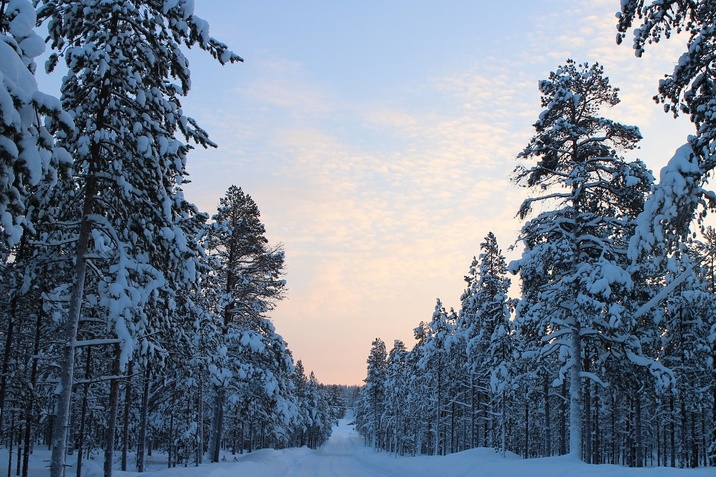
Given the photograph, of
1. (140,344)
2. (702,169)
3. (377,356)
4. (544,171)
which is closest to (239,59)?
(140,344)

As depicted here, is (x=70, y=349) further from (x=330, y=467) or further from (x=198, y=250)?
(x=330, y=467)

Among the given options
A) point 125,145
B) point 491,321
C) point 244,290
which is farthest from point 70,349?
point 491,321

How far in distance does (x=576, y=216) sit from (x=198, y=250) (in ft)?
43.8

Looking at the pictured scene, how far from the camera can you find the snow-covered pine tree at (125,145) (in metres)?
10.9

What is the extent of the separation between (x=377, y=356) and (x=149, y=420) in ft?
159

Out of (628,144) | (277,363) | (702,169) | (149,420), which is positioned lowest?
(149,420)

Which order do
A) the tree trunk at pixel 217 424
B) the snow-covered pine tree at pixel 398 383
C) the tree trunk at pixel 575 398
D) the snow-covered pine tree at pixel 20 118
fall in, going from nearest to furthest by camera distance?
the snow-covered pine tree at pixel 20 118
the tree trunk at pixel 575 398
the tree trunk at pixel 217 424
the snow-covered pine tree at pixel 398 383

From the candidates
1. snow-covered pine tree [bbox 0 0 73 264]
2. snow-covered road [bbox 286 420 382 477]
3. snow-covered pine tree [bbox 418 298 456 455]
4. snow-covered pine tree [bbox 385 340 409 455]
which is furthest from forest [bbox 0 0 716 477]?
snow-covered pine tree [bbox 385 340 409 455]

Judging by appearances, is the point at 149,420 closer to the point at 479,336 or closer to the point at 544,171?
the point at 479,336

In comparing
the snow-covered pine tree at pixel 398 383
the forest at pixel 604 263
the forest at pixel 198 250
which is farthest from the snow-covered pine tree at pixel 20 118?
the snow-covered pine tree at pixel 398 383

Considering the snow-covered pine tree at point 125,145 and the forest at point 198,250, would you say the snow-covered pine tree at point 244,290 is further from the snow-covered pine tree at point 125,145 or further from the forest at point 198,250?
the snow-covered pine tree at point 125,145

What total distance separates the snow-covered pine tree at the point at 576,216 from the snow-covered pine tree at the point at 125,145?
43.7ft

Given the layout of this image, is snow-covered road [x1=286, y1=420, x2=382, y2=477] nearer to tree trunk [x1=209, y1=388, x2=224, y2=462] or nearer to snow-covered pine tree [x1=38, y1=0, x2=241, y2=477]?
tree trunk [x1=209, y1=388, x2=224, y2=462]

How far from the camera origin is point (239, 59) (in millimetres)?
12281
